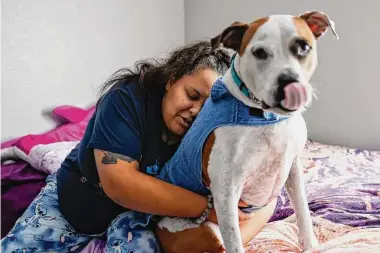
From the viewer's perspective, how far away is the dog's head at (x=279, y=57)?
0.78 m

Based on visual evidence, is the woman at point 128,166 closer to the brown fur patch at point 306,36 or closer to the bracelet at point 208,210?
the bracelet at point 208,210

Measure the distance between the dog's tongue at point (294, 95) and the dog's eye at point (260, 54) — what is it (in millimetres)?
83

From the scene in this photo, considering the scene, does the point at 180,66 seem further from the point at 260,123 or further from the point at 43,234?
the point at 43,234

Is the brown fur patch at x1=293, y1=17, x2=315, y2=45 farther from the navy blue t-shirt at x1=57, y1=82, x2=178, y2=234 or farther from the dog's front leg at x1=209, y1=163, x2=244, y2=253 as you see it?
the navy blue t-shirt at x1=57, y1=82, x2=178, y2=234

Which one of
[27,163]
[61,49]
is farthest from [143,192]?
[61,49]

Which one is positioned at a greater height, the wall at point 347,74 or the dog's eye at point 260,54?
the dog's eye at point 260,54

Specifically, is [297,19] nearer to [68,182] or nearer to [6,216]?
[68,182]

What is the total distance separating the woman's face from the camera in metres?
1.16

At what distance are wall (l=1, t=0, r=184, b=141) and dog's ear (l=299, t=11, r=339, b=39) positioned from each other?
1493 millimetres

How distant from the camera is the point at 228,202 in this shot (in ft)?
3.05

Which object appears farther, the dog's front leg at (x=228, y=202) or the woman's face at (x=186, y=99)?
the woman's face at (x=186, y=99)

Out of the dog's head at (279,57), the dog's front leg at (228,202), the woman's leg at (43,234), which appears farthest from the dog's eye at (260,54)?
the woman's leg at (43,234)

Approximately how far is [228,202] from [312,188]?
0.95 metres

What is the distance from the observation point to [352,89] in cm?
257
